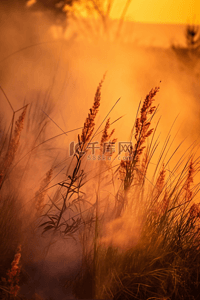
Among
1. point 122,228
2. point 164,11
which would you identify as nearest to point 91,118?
point 122,228

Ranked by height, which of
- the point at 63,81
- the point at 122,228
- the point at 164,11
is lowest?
the point at 122,228

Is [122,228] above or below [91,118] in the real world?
below

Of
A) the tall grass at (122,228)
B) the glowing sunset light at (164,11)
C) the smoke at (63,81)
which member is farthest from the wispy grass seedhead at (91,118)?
the glowing sunset light at (164,11)

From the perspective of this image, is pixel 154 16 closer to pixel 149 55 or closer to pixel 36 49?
pixel 149 55

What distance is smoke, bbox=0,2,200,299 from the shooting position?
2119mm

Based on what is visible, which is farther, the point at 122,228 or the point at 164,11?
the point at 164,11

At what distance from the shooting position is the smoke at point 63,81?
6.95 ft

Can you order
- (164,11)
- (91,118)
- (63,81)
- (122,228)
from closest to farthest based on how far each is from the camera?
(91,118) → (122,228) → (63,81) → (164,11)

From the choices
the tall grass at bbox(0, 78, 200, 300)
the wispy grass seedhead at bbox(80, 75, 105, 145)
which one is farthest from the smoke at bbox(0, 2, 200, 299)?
the wispy grass seedhead at bbox(80, 75, 105, 145)

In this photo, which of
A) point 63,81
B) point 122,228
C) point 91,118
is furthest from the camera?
point 63,81

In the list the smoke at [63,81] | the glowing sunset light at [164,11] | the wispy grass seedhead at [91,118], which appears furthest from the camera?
the glowing sunset light at [164,11]

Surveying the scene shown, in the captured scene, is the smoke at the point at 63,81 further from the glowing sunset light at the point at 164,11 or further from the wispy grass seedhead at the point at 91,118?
the wispy grass seedhead at the point at 91,118

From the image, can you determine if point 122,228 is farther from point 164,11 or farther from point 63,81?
point 164,11

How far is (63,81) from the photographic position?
241 centimetres
